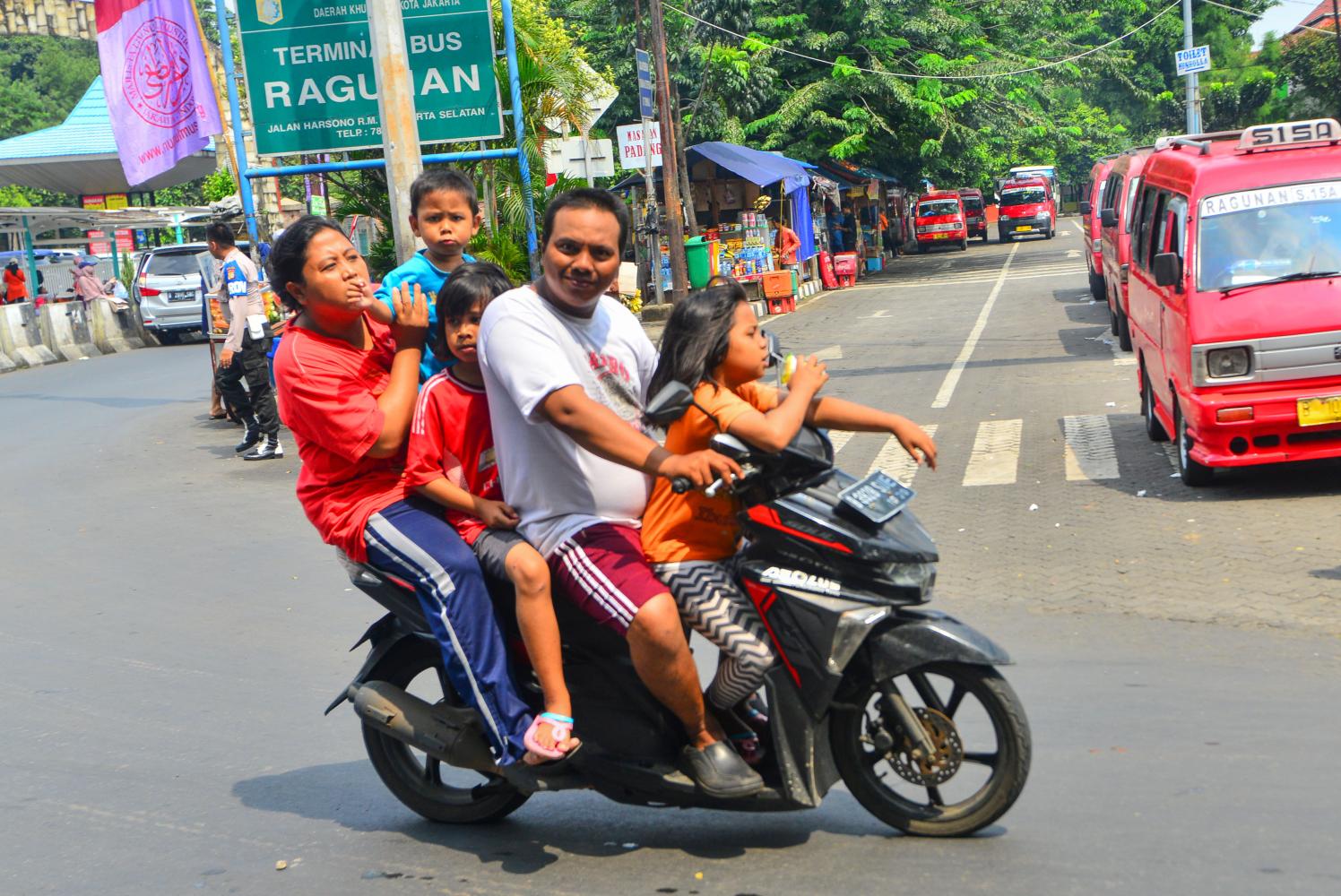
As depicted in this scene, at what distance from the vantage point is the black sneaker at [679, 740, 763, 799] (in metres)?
3.90

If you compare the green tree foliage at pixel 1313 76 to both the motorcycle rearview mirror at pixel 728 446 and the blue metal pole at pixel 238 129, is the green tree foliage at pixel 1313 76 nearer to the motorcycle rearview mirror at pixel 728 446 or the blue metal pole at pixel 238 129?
the blue metal pole at pixel 238 129

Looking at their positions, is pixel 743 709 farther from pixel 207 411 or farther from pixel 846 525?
pixel 207 411

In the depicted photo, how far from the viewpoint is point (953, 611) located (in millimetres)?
7023

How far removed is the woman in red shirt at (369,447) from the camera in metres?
4.02

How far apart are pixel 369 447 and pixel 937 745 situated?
1764mm

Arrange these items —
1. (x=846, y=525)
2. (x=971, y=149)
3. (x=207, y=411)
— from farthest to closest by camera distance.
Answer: (x=971, y=149) → (x=207, y=411) → (x=846, y=525)

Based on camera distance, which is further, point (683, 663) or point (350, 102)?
point (350, 102)

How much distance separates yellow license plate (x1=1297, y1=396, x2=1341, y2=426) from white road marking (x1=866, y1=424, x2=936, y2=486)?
2.60 meters

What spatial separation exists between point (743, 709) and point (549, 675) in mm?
610

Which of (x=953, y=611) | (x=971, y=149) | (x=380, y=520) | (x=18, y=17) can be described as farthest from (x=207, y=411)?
(x=18, y=17)

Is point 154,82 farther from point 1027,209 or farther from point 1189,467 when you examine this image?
point 1027,209

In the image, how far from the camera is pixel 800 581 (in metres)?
3.82

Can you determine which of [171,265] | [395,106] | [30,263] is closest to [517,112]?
[395,106]

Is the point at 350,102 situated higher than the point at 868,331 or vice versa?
the point at 350,102
